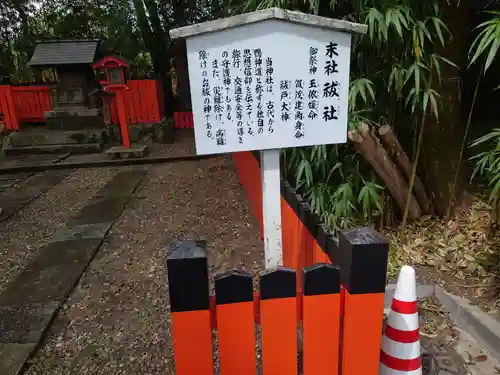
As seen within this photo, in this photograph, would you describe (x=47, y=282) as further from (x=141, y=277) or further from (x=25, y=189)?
(x=25, y=189)

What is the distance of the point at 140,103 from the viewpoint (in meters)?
10.2

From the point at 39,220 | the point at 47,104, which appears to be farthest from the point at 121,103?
the point at 39,220

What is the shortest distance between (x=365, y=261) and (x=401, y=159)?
1803 millimetres

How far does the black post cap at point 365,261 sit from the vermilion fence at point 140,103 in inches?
377

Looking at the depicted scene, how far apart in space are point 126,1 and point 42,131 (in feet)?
15.7

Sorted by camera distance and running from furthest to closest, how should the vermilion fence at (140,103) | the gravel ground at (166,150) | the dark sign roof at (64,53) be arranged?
the vermilion fence at (140,103)
the dark sign roof at (64,53)
the gravel ground at (166,150)

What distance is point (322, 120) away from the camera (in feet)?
5.78

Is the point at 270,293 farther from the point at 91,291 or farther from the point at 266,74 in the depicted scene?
the point at 91,291

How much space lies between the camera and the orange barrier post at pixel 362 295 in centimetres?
137

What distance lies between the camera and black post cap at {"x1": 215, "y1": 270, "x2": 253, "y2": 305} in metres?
1.37

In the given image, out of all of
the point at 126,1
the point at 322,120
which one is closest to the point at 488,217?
the point at 322,120

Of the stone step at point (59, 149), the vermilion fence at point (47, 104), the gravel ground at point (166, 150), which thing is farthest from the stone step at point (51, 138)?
the vermilion fence at point (47, 104)

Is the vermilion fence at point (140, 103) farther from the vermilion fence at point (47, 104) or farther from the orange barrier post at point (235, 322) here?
the orange barrier post at point (235, 322)

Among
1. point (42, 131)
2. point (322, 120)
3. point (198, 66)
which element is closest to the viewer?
point (198, 66)
